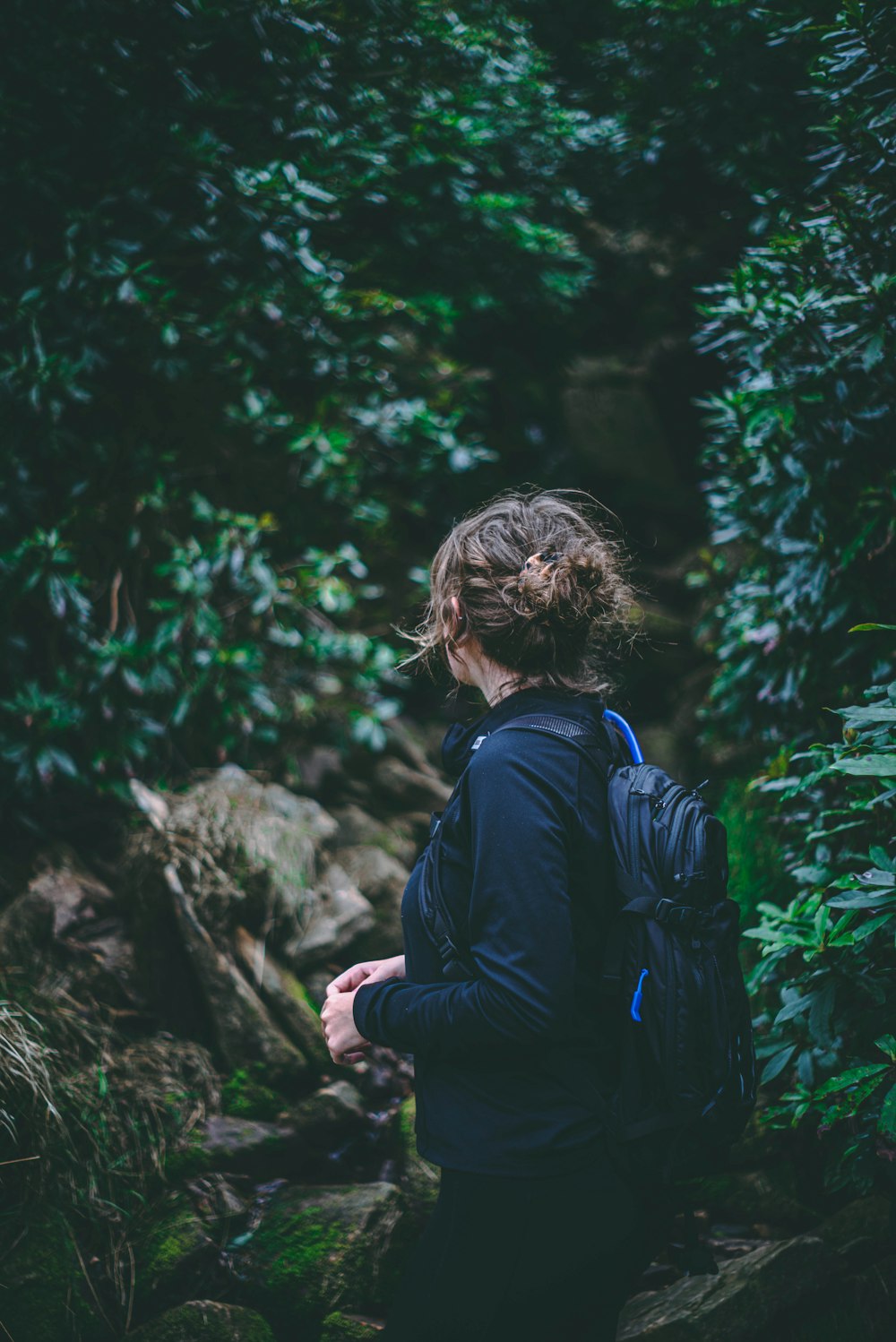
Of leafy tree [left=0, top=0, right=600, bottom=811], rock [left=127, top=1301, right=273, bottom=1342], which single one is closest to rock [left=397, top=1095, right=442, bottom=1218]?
rock [left=127, top=1301, right=273, bottom=1342]

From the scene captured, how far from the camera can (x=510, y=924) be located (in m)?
1.35

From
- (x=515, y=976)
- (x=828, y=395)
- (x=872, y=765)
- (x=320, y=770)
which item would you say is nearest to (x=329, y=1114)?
(x=320, y=770)

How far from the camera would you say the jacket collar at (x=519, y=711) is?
1.59m

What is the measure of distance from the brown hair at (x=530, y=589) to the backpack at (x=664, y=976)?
17cm

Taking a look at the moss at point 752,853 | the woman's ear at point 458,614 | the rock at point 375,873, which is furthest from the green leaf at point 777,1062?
the rock at point 375,873

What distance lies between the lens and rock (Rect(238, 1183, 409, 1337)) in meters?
2.44

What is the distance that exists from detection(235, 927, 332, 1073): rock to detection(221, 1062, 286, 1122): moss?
0.21m

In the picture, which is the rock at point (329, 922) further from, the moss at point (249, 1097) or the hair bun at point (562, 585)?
the hair bun at point (562, 585)

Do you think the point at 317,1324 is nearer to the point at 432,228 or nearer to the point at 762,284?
the point at 762,284

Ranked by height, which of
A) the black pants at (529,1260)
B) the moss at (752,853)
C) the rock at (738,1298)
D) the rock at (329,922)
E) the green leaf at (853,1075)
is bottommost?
the rock at (738,1298)

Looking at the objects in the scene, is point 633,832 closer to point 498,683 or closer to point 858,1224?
point 498,683

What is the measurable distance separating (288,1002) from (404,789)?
1.65m

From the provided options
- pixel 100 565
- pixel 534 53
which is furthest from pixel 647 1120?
pixel 534 53

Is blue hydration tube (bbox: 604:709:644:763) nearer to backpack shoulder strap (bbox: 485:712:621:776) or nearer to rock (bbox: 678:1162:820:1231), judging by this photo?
backpack shoulder strap (bbox: 485:712:621:776)
